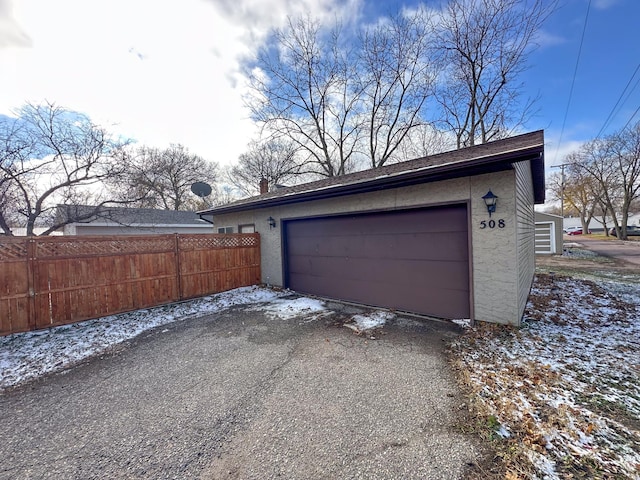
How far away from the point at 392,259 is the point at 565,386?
3183 millimetres

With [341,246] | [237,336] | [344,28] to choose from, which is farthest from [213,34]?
[344,28]

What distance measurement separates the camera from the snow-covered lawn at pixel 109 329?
11.9ft

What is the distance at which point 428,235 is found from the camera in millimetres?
5039

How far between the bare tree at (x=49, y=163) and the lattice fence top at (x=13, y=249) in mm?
3738

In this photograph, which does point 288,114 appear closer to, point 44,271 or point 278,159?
point 278,159

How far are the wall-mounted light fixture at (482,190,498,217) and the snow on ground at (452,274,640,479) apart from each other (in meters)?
1.89

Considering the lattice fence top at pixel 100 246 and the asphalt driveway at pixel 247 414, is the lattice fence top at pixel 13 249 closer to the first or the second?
the lattice fence top at pixel 100 246

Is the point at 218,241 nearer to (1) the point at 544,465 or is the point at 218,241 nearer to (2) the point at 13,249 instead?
(2) the point at 13,249

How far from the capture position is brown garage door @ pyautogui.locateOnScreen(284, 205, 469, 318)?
4.78 m

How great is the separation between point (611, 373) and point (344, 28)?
15184 millimetres

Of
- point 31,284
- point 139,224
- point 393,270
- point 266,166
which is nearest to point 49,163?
point 31,284

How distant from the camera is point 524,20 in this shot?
11.0m

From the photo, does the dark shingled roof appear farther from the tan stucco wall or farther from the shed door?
the shed door

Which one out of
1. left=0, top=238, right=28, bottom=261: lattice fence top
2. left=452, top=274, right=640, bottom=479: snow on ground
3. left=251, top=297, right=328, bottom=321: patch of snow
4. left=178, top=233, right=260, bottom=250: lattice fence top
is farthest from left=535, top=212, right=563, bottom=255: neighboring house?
left=0, top=238, right=28, bottom=261: lattice fence top
